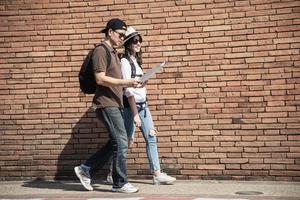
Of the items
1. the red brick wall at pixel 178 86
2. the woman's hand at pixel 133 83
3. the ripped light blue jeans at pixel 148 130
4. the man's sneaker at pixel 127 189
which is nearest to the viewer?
the woman's hand at pixel 133 83

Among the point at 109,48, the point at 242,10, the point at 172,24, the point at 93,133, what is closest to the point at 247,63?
the point at 242,10

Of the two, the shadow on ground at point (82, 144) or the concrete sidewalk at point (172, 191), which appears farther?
the shadow on ground at point (82, 144)

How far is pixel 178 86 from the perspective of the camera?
22.6ft

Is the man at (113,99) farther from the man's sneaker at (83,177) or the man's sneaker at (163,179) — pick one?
the man's sneaker at (163,179)

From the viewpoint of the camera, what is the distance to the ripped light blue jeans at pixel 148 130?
6.37 meters

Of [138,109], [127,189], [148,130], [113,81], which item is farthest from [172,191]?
[113,81]

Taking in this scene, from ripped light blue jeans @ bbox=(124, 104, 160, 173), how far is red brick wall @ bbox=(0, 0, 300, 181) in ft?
1.83

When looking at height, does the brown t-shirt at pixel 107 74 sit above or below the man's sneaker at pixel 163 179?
above

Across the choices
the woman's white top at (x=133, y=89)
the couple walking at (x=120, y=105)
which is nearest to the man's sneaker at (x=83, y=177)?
the couple walking at (x=120, y=105)

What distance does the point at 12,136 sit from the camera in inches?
291

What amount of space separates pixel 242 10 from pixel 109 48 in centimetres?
183

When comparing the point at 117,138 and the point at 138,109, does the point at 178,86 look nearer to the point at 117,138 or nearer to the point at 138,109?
the point at 138,109

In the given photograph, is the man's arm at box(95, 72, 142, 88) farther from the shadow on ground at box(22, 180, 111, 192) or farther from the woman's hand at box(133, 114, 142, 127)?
the shadow on ground at box(22, 180, 111, 192)

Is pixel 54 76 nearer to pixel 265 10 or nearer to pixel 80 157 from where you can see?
pixel 80 157
